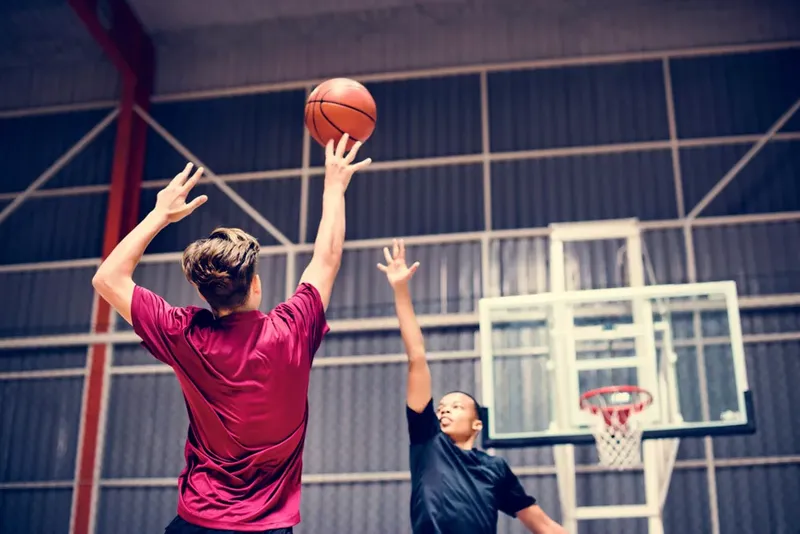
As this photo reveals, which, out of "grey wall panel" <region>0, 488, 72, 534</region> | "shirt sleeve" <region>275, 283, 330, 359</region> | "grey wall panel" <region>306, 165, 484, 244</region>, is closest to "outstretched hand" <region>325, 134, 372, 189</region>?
"shirt sleeve" <region>275, 283, 330, 359</region>

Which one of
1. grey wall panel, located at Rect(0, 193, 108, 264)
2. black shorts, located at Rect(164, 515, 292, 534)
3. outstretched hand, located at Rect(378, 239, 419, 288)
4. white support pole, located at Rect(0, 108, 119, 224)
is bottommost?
black shorts, located at Rect(164, 515, 292, 534)

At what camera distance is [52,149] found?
36.5ft

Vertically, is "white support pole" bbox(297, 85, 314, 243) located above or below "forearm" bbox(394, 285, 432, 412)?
above

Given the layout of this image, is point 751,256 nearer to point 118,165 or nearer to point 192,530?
point 118,165

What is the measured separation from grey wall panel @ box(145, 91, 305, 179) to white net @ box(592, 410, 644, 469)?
18.8 ft

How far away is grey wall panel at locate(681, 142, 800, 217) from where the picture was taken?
9594 mm

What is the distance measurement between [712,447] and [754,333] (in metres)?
1.23

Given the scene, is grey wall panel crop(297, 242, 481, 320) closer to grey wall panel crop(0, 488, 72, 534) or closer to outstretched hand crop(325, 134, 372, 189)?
grey wall panel crop(0, 488, 72, 534)

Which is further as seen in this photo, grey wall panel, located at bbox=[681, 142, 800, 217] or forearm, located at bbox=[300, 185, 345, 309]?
grey wall panel, located at bbox=[681, 142, 800, 217]

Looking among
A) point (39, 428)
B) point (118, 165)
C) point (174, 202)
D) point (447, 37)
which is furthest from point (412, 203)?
point (174, 202)

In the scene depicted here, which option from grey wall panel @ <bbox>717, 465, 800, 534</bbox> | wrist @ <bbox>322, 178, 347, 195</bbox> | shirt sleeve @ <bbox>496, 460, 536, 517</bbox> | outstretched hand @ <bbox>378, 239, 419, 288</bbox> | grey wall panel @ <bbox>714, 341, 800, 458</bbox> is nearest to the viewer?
wrist @ <bbox>322, 178, 347, 195</bbox>

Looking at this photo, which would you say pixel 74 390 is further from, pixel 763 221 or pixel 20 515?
pixel 763 221

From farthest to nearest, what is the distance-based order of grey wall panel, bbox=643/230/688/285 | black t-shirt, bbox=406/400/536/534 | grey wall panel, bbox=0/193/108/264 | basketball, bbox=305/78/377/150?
grey wall panel, bbox=0/193/108/264 < grey wall panel, bbox=643/230/688/285 < basketball, bbox=305/78/377/150 < black t-shirt, bbox=406/400/536/534

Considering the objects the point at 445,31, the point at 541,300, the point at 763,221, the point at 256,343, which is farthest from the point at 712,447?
the point at 256,343
